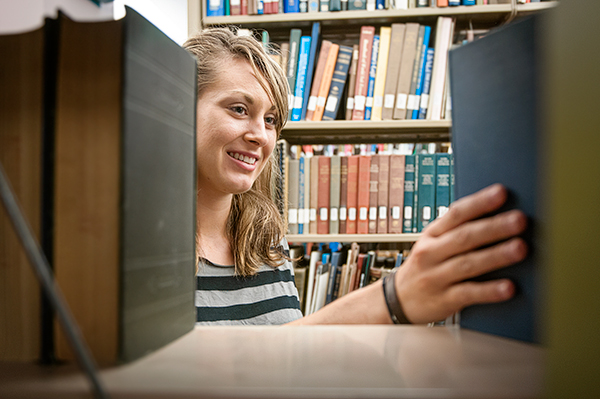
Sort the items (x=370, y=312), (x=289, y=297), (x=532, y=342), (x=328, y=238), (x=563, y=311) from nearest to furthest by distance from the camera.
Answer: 1. (x=563, y=311)
2. (x=532, y=342)
3. (x=370, y=312)
4. (x=289, y=297)
5. (x=328, y=238)

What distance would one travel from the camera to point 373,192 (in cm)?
154

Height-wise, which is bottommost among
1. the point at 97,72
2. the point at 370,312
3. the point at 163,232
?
the point at 370,312

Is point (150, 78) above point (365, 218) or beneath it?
above

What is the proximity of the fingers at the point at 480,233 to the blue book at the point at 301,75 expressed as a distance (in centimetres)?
129

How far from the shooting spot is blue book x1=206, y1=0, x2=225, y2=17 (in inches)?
62.4

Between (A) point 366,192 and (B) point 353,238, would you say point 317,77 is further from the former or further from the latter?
(B) point 353,238

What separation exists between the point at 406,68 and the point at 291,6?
1.74 feet

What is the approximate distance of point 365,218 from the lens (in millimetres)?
1532

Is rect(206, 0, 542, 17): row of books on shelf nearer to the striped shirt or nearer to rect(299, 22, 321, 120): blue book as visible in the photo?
rect(299, 22, 321, 120): blue book

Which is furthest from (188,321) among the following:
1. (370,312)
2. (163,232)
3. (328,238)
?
(328,238)

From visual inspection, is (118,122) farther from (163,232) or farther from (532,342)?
(532,342)

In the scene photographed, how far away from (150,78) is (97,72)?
0.04 meters

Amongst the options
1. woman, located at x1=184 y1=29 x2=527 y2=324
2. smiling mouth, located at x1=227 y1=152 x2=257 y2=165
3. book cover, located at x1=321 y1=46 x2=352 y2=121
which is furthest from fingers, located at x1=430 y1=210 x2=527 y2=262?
book cover, located at x1=321 y1=46 x2=352 y2=121

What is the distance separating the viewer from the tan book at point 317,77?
1.56m
